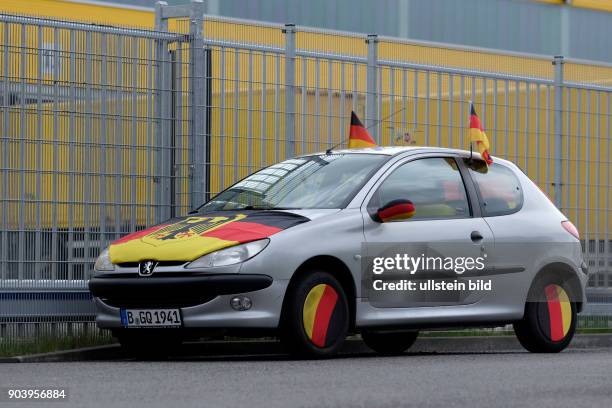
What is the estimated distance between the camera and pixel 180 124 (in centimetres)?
1291

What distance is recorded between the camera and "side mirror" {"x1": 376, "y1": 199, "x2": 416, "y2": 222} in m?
11.1

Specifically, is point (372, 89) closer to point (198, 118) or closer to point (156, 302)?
point (198, 118)

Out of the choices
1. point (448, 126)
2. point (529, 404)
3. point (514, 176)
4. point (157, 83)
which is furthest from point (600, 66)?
point (529, 404)

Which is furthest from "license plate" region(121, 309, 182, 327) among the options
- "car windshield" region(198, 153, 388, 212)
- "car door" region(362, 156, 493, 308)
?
"car door" region(362, 156, 493, 308)

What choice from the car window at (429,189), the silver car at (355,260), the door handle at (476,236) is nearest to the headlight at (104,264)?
the silver car at (355,260)

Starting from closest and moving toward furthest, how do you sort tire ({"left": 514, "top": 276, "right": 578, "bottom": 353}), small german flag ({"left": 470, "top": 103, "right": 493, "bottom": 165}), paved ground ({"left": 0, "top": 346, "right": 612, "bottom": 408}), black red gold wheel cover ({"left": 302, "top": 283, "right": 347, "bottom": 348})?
paved ground ({"left": 0, "top": 346, "right": 612, "bottom": 408}) < black red gold wheel cover ({"left": 302, "top": 283, "right": 347, "bottom": 348}) < tire ({"left": 514, "top": 276, "right": 578, "bottom": 353}) < small german flag ({"left": 470, "top": 103, "right": 493, "bottom": 165})

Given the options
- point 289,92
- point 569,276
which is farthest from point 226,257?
point 289,92

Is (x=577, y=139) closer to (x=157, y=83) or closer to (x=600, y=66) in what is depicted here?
(x=600, y=66)

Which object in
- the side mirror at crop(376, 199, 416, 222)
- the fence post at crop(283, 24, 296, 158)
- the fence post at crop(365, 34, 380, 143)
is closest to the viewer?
the side mirror at crop(376, 199, 416, 222)

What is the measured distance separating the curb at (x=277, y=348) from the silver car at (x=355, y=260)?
42cm

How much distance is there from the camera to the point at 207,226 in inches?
425

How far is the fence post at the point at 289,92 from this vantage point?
13430 millimetres

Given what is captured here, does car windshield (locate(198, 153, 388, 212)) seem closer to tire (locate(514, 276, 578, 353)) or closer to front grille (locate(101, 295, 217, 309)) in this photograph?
front grille (locate(101, 295, 217, 309))

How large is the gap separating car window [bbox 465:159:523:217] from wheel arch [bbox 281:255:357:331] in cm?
155
